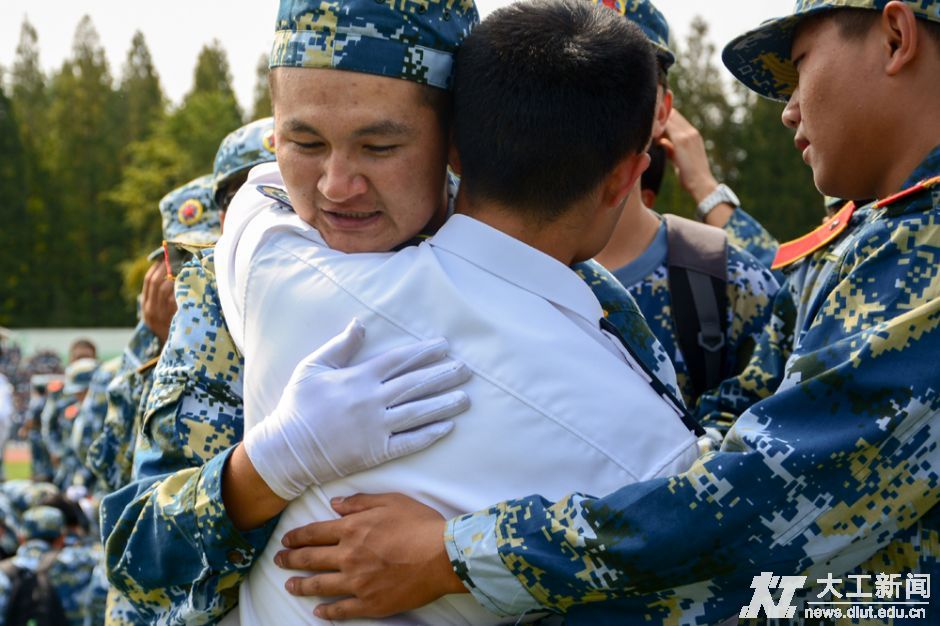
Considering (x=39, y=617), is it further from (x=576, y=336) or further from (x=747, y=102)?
(x=747, y=102)

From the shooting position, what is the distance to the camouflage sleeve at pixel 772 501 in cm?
202

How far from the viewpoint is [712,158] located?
41000 mm

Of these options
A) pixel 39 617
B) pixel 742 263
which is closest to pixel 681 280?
pixel 742 263

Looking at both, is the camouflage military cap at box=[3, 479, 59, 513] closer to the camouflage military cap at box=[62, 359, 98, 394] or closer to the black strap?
the camouflage military cap at box=[62, 359, 98, 394]

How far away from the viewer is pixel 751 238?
172 inches

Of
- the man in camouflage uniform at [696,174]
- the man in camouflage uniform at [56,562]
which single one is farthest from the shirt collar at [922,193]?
the man in camouflage uniform at [56,562]

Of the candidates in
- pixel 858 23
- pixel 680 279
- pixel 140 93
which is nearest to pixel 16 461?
pixel 680 279

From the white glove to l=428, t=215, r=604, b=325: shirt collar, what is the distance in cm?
20

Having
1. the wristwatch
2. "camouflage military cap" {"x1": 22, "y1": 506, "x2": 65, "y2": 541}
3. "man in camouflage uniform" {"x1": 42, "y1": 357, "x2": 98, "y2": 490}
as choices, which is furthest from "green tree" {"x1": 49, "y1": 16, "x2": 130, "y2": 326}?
the wristwatch

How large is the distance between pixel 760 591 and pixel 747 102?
134 feet

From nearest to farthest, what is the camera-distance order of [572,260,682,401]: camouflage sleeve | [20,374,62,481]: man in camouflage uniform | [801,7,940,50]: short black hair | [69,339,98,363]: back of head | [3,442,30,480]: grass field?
[801,7,940,50]: short black hair < [572,260,682,401]: camouflage sleeve < [20,374,62,481]: man in camouflage uniform < [69,339,98,363]: back of head < [3,442,30,480]: grass field

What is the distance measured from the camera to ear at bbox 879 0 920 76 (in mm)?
2369

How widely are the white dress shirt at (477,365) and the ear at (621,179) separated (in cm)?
20

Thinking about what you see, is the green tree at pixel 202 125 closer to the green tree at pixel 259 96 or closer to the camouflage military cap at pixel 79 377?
the green tree at pixel 259 96
